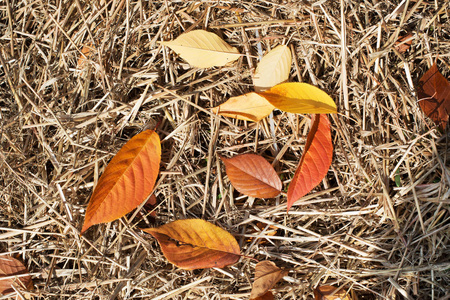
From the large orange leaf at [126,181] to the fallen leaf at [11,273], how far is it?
1.54ft

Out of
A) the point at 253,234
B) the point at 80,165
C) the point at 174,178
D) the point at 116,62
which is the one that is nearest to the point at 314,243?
the point at 253,234

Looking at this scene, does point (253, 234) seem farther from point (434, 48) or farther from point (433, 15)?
point (433, 15)

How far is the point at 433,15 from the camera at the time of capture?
1433mm

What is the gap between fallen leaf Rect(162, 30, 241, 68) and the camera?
56.4 inches

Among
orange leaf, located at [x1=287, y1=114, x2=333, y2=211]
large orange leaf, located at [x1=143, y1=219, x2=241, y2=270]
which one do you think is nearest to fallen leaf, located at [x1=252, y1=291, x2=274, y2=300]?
large orange leaf, located at [x1=143, y1=219, x2=241, y2=270]

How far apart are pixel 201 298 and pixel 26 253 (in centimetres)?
81

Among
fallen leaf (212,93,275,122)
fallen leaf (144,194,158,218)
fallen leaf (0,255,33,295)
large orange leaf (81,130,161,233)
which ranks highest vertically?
fallen leaf (212,93,275,122)

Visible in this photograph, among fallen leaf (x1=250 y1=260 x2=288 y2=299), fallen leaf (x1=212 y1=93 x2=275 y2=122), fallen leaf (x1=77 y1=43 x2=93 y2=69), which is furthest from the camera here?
fallen leaf (x1=77 y1=43 x2=93 y2=69)

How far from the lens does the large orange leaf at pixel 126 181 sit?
4.40 ft

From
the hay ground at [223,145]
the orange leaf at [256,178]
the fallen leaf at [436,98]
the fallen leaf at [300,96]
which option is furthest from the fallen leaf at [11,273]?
the fallen leaf at [436,98]

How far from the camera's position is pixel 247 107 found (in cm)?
143

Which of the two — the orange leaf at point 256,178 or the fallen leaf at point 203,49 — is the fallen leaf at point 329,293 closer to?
the orange leaf at point 256,178

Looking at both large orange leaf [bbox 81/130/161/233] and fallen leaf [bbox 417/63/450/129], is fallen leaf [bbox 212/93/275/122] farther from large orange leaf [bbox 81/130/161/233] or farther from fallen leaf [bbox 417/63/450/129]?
fallen leaf [bbox 417/63/450/129]

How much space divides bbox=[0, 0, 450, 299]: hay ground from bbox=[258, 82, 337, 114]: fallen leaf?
10 centimetres
